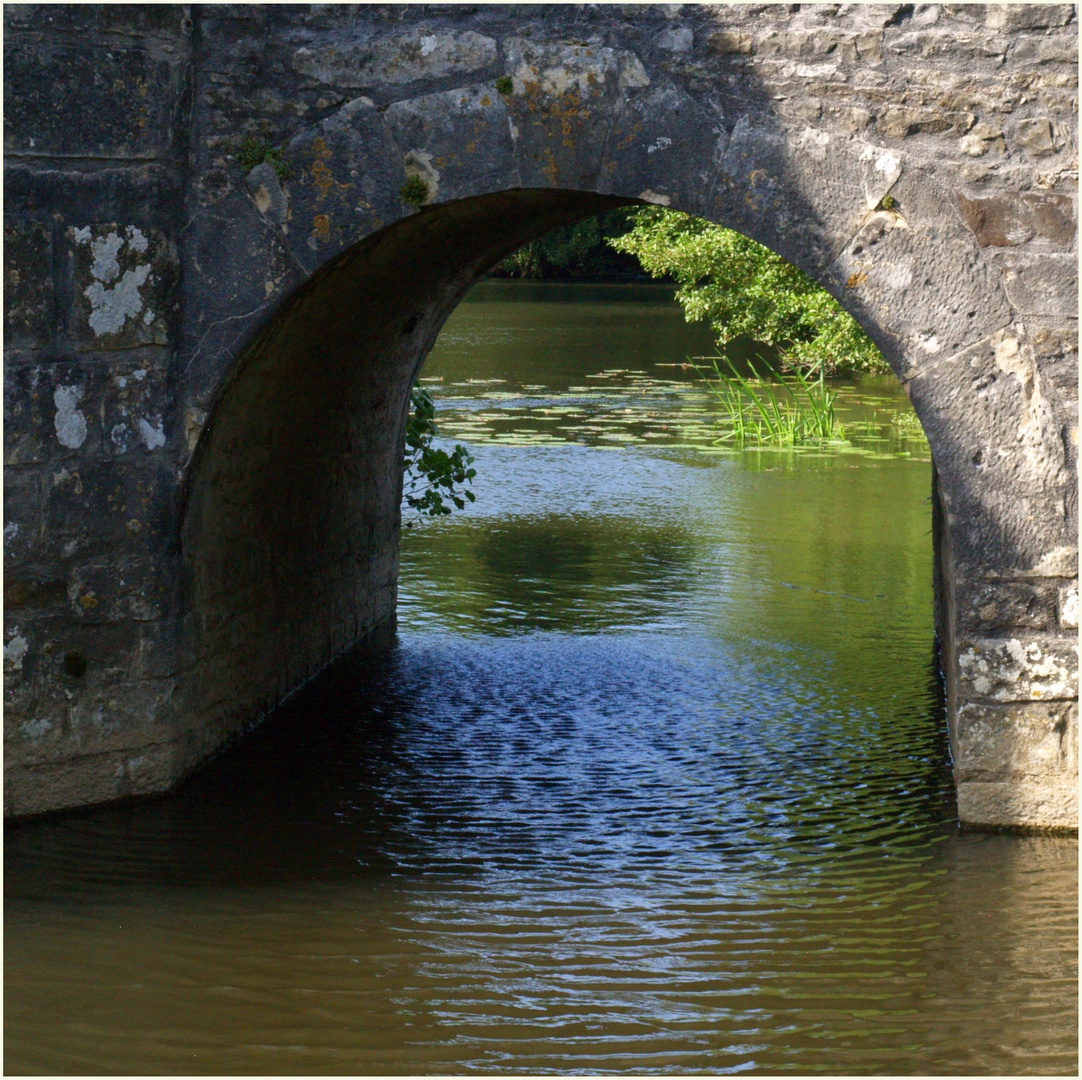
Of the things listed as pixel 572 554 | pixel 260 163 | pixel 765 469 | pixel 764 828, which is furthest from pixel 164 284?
pixel 765 469

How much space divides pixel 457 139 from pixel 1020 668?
2.33 m

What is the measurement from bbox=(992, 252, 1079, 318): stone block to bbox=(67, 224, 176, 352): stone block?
8.37 ft

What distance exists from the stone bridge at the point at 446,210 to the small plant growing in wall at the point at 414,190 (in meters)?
0.02

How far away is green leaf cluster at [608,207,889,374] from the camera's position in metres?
14.5

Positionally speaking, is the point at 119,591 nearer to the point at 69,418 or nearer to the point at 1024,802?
the point at 69,418

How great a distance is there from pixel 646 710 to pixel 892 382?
14.8 m

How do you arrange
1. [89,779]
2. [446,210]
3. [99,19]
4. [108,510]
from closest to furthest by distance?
[99,19], [108,510], [89,779], [446,210]

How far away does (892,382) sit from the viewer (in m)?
19.8

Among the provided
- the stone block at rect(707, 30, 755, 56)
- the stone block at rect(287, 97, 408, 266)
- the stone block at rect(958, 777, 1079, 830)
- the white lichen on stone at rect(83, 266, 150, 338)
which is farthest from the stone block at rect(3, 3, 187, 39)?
the stone block at rect(958, 777, 1079, 830)

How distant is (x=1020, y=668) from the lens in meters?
4.25

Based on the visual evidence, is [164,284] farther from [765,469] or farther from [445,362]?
[445,362]

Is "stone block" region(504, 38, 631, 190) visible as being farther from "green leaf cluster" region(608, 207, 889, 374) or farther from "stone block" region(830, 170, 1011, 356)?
"green leaf cluster" region(608, 207, 889, 374)

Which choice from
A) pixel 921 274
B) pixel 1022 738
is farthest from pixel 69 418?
pixel 1022 738

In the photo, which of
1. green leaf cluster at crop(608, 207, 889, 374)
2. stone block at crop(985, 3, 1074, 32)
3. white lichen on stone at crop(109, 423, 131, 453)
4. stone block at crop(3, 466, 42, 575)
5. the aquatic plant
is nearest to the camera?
stone block at crop(985, 3, 1074, 32)
